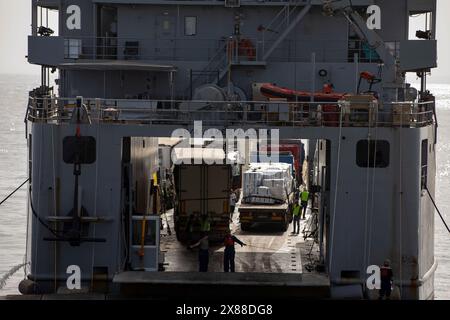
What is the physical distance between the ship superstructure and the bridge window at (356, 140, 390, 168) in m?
0.03

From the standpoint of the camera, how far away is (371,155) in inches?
960

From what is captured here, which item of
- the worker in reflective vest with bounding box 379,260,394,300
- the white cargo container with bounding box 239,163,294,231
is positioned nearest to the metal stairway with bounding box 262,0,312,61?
the white cargo container with bounding box 239,163,294,231

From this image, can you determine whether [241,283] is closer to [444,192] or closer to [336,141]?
[336,141]

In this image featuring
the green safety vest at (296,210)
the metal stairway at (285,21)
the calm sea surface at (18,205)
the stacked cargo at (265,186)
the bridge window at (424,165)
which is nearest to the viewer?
the bridge window at (424,165)

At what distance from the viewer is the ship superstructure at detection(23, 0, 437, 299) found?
24.3 meters

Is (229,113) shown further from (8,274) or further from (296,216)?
(8,274)

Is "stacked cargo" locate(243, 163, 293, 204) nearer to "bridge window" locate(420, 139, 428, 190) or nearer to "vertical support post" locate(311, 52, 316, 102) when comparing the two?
"vertical support post" locate(311, 52, 316, 102)

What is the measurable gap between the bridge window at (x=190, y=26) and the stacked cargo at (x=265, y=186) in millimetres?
5240

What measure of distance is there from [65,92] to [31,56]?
1.35 meters

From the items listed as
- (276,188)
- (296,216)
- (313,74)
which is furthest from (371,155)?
(276,188)

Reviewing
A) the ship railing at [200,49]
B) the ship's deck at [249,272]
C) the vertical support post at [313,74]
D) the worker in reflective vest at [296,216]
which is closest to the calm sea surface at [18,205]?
the worker in reflective vest at [296,216]

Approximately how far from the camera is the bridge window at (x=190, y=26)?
3011 centimetres

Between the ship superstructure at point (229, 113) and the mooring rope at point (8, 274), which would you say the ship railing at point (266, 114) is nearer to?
the ship superstructure at point (229, 113)
